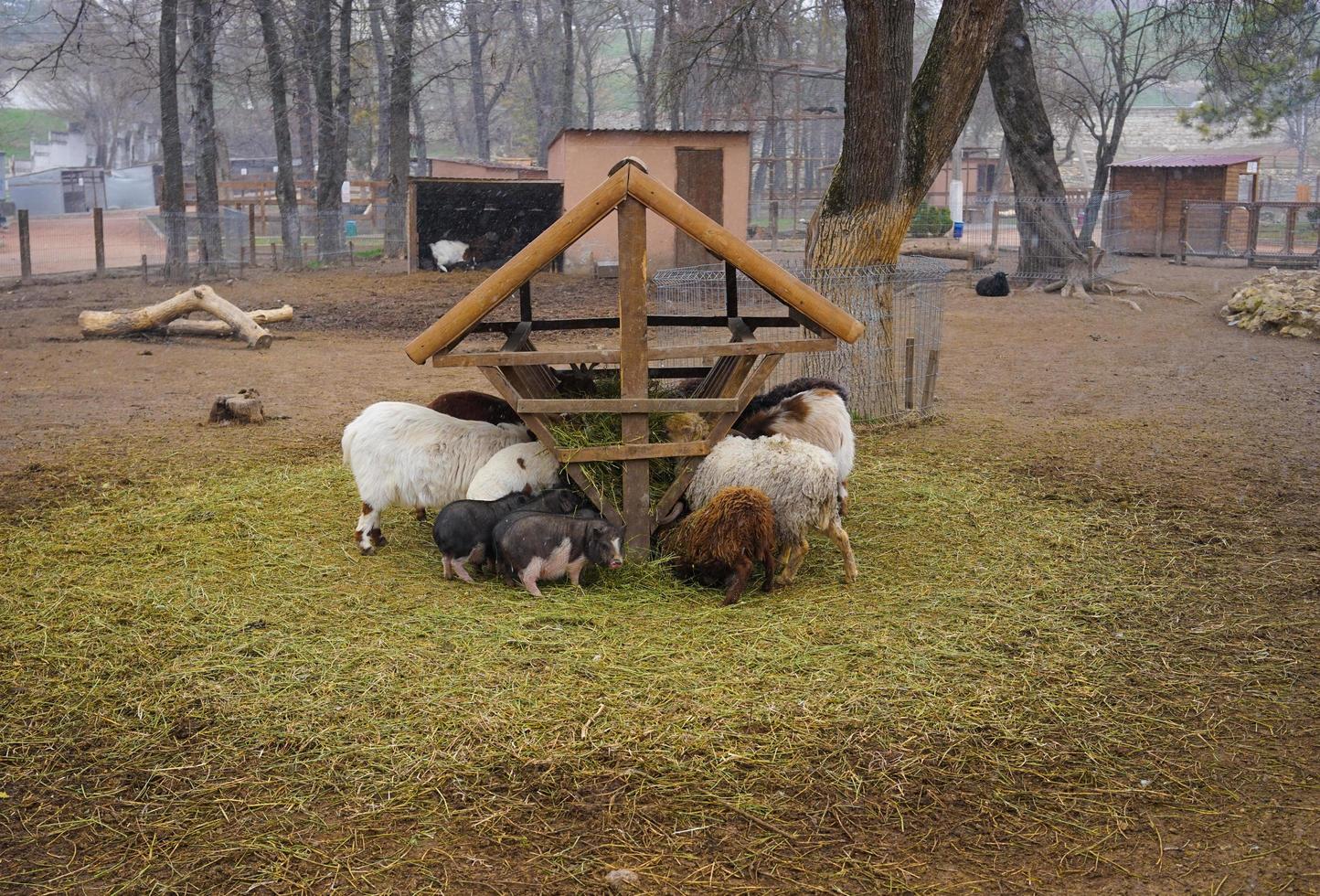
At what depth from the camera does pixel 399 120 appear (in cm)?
2817

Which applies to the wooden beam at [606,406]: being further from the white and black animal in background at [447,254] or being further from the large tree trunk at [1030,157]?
the white and black animal in background at [447,254]

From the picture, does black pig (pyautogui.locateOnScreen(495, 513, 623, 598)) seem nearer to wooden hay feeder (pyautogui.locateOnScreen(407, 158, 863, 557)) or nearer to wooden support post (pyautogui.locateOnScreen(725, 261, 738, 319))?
wooden hay feeder (pyautogui.locateOnScreen(407, 158, 863, 557))

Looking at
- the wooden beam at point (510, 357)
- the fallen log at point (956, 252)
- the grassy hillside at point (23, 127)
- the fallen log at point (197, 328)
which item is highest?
the grassy hillside at point (23, 127)

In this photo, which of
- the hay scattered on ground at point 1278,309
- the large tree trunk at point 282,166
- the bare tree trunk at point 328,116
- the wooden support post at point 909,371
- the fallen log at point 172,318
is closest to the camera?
the wooden support post at point 909,371

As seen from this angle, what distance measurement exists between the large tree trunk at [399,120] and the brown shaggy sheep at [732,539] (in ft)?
76.0

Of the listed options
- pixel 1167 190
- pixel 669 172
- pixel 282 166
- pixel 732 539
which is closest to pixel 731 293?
pixel 732 539

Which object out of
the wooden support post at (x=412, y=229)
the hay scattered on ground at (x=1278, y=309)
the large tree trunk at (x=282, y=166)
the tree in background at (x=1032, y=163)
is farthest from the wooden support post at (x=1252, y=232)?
the large tree trunk at (x=282, y=166)

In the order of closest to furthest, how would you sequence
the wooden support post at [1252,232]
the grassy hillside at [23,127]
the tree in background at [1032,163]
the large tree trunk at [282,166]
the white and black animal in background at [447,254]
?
the tree in background at [1032,163] < the white and black animal in background at [447,254] < the large tree trunk at [282,166] < the wooden support post at [1252,232] < the grassy hillside at [23,127]

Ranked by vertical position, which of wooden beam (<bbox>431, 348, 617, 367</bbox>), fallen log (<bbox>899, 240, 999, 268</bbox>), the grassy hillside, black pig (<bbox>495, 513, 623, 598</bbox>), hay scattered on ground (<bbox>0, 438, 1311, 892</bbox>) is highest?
the grassy hillside

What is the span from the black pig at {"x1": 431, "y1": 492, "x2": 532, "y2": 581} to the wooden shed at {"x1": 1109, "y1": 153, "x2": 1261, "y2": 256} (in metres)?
26.9

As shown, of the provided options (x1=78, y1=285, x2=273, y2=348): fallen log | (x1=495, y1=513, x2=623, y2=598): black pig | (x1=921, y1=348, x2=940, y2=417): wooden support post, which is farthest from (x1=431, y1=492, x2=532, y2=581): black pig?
(x1=78, y1=285, x2=273, y2=348): fallen log

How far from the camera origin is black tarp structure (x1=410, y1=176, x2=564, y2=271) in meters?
24.4

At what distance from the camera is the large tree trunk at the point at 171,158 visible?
2283 cm

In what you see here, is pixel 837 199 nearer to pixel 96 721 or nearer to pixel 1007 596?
pixel 1007 596
